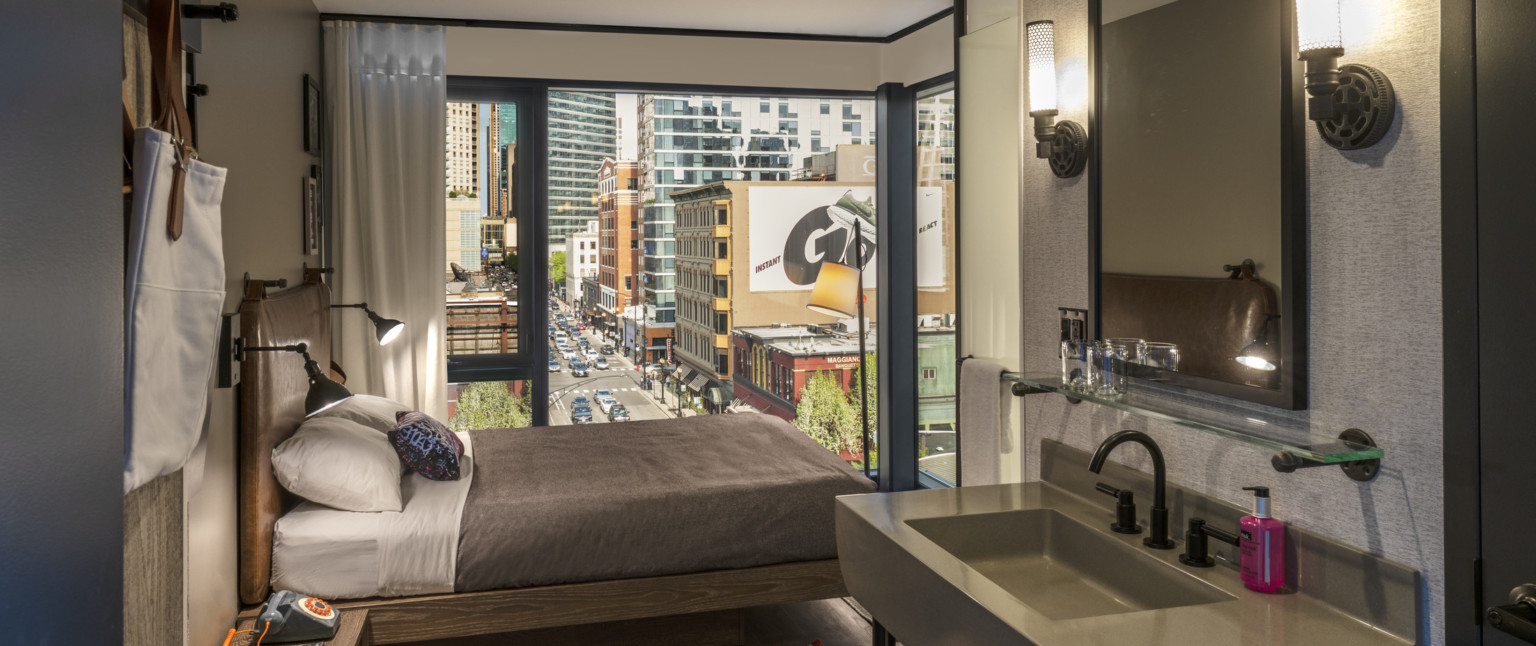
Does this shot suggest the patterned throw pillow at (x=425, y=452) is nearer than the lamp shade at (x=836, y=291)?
Yes

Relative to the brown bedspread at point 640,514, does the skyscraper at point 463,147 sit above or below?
above

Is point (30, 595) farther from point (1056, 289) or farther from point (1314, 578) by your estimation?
point (1056, 289)

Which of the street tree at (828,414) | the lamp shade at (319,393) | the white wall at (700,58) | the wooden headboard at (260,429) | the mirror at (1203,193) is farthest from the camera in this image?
the street tree at (828,414)

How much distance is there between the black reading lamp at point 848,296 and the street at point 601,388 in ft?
3.25

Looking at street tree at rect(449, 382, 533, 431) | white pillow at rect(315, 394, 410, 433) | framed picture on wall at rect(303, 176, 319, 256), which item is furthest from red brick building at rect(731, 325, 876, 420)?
framed picture on wall at rect(303, 176, 319, 256)

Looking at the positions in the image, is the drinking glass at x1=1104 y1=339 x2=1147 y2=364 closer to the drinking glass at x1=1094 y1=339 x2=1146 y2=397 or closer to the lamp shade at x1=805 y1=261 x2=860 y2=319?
the drinking glass at x1=1094 y1=339 x2=1146 y2=397

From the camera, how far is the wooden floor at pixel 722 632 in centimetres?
317

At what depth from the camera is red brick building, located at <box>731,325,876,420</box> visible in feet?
17.2

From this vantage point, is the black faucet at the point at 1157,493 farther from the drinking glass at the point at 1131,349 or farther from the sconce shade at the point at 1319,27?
the sconce shade at the point at 1319,27

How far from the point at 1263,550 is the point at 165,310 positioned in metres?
1.77

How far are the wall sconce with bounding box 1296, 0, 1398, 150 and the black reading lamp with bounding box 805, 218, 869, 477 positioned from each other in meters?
3.63

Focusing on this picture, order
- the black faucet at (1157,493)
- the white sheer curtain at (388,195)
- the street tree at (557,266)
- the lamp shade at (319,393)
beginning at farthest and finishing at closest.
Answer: the street tree at (557,266) → the white sheer curtain at (388,195) → the lamp shade at (319,393) → the black faucet at (1157,493)

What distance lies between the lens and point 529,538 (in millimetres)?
2908

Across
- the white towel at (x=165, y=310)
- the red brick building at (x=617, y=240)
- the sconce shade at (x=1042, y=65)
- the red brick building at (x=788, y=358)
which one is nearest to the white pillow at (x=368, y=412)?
the red brick building at (x=617, y=240)
